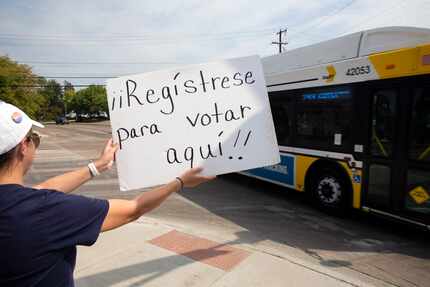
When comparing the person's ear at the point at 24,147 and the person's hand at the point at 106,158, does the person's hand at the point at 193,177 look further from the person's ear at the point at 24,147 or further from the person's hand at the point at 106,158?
the person's ear at the point at 24,147

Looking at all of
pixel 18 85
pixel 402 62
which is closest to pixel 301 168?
pixel 402 62

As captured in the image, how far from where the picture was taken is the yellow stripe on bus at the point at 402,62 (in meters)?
4.61

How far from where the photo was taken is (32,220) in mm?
1261

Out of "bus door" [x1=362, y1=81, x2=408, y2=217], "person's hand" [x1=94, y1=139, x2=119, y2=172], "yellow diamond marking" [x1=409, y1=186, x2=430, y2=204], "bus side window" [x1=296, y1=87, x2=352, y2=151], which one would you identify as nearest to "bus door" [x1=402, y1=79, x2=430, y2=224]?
"yellow diamond marking" [x1=409, y1=186, x2=430, y2=204]

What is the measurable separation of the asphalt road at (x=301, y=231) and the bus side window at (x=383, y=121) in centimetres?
134

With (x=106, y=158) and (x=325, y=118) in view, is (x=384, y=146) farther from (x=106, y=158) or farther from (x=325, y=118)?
(x=106, y=158)

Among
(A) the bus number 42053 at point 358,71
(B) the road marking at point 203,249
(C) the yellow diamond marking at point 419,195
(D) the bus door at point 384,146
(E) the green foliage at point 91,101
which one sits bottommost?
(B) the road marking at point 203,249

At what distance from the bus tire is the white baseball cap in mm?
5448

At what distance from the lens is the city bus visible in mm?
4750

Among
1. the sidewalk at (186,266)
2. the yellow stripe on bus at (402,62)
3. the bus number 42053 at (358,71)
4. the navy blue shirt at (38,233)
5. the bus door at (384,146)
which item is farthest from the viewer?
the bus number 42053 at (358,71)

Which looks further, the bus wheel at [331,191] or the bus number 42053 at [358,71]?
the bus wheel at [331,191]

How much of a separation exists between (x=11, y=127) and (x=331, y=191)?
222 inches

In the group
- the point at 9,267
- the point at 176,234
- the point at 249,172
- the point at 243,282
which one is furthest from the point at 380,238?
the point at 9,267

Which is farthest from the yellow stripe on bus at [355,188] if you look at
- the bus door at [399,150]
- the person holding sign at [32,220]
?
the person holding sign at [32,220]
